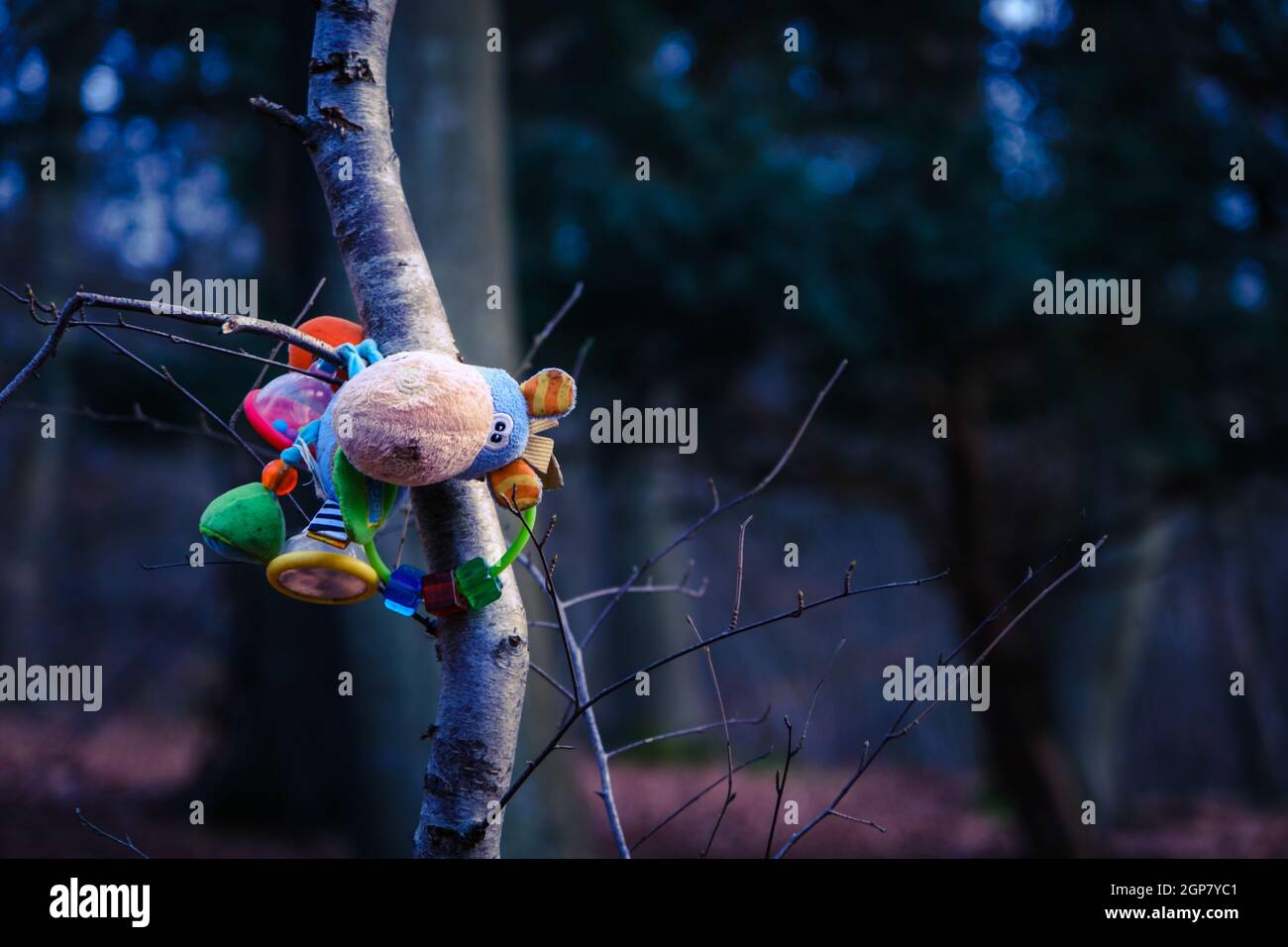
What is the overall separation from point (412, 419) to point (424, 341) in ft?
0.94

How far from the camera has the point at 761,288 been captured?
191 inches

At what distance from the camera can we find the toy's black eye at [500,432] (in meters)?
1.15

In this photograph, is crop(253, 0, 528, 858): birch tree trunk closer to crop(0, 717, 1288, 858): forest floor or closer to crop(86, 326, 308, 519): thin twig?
crop(86, 326, 308, 519): thin twig

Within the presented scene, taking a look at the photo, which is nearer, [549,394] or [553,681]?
[549,394]

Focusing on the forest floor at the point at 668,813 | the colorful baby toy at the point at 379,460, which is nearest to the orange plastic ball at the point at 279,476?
the colorful baby toy at the point at 379,460

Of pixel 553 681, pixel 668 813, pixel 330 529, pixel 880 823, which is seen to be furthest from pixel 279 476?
pixel 880 823

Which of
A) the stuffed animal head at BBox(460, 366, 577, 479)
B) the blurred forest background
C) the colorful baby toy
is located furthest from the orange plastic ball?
the blurred forest background

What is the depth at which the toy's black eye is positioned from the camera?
1146mm

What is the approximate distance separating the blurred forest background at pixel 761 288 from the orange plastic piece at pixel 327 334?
8.94 ft

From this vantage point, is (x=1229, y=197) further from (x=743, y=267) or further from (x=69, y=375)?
(x=69, y=375)

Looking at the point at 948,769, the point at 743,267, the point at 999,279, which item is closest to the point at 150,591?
the point at 948,769

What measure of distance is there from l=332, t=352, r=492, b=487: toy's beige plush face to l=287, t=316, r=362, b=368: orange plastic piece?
0.80 feet

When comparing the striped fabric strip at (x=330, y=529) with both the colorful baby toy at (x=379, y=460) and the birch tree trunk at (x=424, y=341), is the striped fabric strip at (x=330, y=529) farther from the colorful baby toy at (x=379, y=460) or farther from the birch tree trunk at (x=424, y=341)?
the birch tree trunk at (x=424, y=341)

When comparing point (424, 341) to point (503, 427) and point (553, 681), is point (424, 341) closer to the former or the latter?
point (503, 427)
